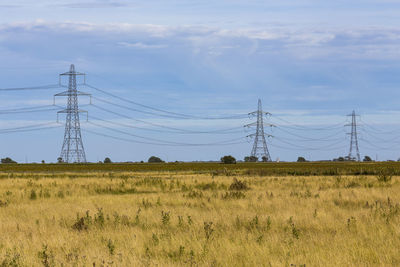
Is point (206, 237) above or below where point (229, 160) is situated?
below

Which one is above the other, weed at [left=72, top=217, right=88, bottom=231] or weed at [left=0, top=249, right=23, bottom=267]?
weed at [left=72, top=217, right=88, bottom=231]

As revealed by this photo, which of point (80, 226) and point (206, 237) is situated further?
point (80, 226)

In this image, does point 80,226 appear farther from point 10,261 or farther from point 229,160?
point 229,160

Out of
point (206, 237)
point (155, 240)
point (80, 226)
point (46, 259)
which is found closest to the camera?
point (46, 259)

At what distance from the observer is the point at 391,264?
898 cm

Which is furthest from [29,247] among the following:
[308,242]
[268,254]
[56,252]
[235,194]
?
[235,194]

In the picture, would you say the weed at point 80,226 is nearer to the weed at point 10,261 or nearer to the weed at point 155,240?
the weed at point 155,240

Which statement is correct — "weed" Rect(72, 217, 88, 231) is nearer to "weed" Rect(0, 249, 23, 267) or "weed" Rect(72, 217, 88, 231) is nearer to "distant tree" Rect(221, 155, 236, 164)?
"weed" Rect(0, 249, 23, 267)

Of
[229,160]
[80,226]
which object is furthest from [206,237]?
[229,160]

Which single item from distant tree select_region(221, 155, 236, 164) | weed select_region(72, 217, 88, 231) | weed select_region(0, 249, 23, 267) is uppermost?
distant tree select_region(221, 155, 236, 164)

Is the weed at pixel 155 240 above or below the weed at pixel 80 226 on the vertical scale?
below

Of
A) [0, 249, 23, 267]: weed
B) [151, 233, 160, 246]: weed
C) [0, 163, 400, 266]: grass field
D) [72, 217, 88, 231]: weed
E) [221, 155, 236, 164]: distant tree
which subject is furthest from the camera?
[221, 155, 236, 164]: distant tree

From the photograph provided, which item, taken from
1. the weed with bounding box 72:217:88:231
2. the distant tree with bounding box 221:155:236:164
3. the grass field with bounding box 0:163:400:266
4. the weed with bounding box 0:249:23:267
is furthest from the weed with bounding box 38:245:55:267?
the distant tree with bounding box 221:155:236:164

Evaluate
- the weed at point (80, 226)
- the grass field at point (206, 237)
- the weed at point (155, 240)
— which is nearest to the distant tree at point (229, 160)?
the grass field at point (206, 237)
